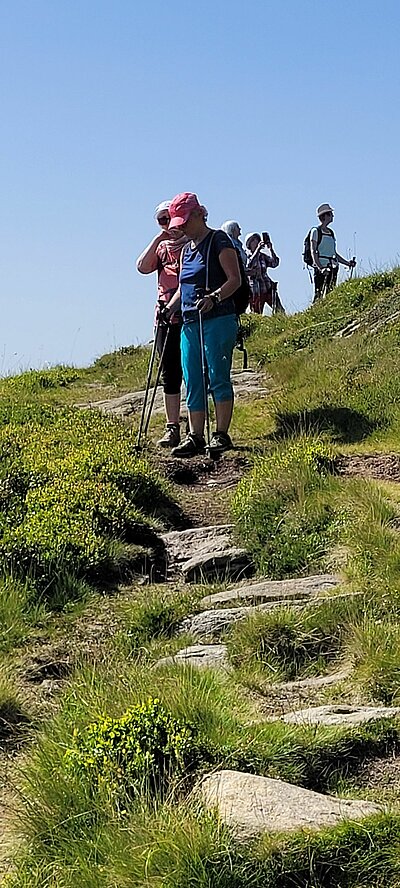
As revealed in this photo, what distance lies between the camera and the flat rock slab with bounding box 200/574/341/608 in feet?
17.2

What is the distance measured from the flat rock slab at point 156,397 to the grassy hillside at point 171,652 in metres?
2.51

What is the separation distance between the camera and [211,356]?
904cm

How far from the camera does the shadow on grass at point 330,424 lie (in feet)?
29.9

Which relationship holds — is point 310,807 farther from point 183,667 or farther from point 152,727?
point 183,667

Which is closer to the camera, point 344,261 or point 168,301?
point 168,301

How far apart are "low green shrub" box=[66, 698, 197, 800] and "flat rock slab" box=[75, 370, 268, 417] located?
8523mm

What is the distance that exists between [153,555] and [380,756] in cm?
317

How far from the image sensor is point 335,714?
12.7 feet

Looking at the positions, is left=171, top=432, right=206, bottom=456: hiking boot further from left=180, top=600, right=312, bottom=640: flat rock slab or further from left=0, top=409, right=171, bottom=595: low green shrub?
left=180, top=600, right=312, bottom=640: flat rock slab

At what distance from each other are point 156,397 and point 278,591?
794 cm

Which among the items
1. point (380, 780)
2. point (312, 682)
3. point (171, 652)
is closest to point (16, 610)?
point (171, 652)

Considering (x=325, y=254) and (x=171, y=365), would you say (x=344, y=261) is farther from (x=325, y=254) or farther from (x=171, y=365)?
(x=171, y=365)

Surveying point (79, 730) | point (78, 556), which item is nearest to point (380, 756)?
point (79, 730)

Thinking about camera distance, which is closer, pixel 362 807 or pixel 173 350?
pixel 362 807
